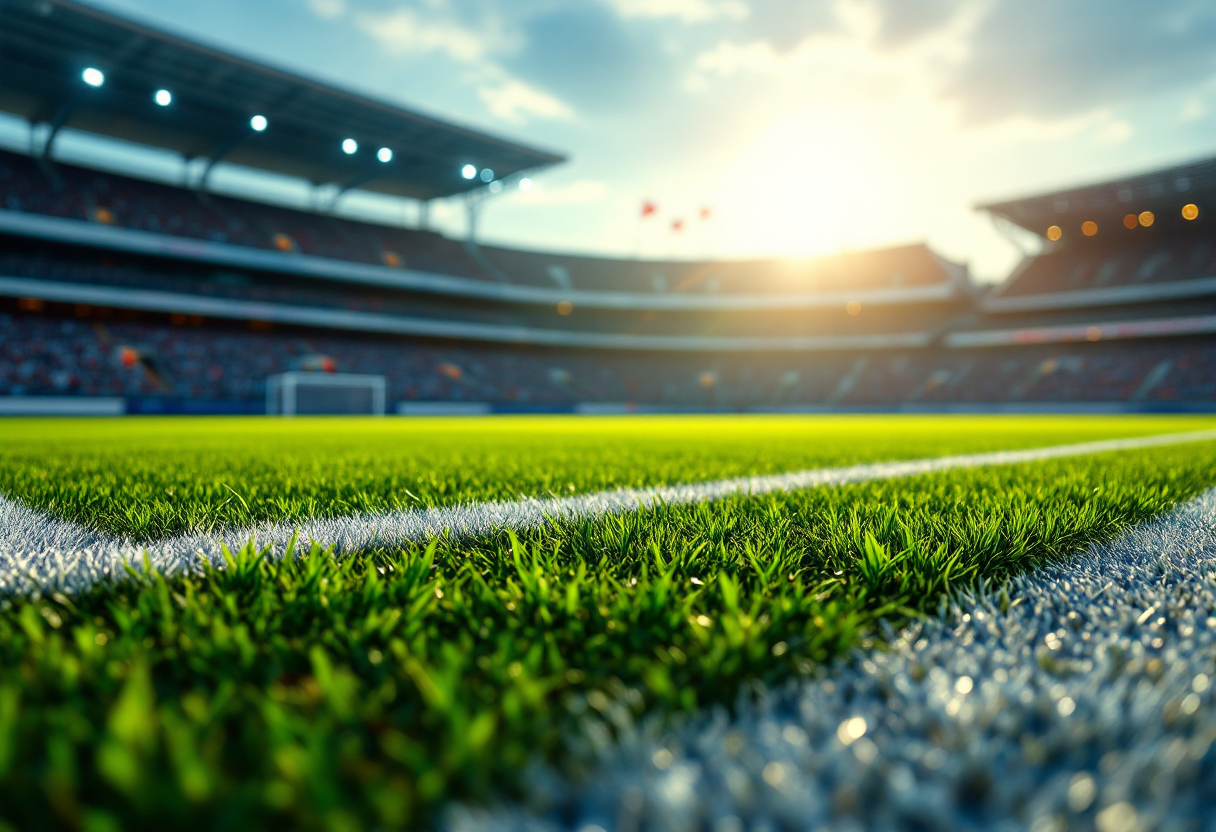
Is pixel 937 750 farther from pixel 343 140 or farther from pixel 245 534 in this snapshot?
pixel 343 140

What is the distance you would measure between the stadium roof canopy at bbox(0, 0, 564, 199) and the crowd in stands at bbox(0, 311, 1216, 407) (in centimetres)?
823

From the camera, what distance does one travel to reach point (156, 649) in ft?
3.44

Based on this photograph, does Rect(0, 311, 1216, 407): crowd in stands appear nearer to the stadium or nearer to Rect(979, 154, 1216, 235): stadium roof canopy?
Rect(979, 154, 1216, 235): stadium roof canopy

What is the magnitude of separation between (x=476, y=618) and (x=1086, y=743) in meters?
0.87

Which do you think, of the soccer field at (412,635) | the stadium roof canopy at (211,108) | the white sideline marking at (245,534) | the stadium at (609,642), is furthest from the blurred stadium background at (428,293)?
the soccer field at (412,635)

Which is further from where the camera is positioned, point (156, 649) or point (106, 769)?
point (156, 649)

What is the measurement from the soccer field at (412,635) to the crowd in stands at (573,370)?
28810 millimetres

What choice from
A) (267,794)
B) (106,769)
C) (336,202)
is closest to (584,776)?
(267,794)

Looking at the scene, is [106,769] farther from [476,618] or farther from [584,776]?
[476,618]

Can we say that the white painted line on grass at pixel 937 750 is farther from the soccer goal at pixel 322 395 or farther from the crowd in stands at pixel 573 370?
the crowd in stands at pixel 573 370

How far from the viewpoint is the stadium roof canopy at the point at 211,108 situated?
22.8 m

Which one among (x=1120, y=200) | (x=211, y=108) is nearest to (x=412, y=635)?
(x=211, y=108)

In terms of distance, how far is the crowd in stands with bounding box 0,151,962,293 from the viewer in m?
29.5

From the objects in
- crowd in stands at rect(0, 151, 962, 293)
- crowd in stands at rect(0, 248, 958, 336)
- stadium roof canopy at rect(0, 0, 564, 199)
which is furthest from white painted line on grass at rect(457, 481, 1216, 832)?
crowd in stands at rect(0, 151, 962, 293)
